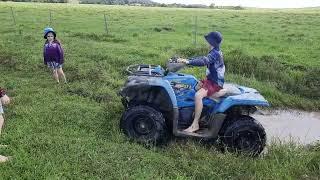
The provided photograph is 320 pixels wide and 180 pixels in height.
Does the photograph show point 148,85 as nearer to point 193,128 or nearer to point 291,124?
point 193,128

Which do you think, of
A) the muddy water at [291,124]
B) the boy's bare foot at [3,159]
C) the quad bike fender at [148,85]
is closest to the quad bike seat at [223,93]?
the quad bike fender at [148,85]

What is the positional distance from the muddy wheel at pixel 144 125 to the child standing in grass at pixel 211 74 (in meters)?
0.45

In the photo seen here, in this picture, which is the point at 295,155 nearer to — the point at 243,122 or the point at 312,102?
the point at 243,122

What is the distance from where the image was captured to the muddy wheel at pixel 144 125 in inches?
296

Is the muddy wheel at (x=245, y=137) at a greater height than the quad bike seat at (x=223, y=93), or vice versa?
the quad bike seat at (x=223, y=93)

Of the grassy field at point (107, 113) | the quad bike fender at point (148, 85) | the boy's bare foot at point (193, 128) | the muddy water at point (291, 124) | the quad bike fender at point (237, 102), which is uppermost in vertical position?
the quad bike fender at point (148, 85)

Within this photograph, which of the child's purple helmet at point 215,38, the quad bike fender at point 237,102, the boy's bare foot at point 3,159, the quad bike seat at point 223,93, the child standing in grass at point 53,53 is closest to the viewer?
the boy's bare foot at point 3,159

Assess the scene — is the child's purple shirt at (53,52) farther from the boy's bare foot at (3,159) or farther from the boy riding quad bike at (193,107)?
the boy's bare foot at (3,159)

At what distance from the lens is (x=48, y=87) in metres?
10.9

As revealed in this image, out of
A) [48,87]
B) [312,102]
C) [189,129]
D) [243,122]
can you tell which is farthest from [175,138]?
[312,102]

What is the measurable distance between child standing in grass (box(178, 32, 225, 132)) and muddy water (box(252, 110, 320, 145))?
→ 2.13 meters

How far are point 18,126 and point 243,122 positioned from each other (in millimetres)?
3621

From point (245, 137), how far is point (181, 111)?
3.62ft

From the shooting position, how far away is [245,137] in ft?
24.5
